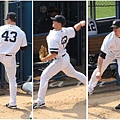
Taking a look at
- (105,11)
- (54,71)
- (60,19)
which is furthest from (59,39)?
(105,11)

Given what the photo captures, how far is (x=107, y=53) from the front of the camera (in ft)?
9.29

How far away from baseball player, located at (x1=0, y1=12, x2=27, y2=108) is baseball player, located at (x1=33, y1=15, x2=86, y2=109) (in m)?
0.26

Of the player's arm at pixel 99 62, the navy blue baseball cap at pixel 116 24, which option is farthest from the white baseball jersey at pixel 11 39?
the navy blue baseball cap at pixel 116 24

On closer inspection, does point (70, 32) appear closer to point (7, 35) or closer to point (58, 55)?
point (58, 55)

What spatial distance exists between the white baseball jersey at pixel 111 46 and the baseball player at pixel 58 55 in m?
0.26

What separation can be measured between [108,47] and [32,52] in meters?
0.66

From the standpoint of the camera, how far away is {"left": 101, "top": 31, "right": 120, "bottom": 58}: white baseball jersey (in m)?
2.82

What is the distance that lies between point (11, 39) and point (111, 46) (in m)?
0.89

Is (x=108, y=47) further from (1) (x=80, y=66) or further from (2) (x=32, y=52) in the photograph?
(2) (x=32, y=52)

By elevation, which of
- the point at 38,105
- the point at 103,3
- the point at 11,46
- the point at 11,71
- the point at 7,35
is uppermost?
the point at 103,3

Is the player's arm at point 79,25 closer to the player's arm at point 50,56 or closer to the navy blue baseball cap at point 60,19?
the navy blue baseball cap at point 60,19

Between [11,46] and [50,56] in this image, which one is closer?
[50,56]

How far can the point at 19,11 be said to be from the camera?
3100 mm

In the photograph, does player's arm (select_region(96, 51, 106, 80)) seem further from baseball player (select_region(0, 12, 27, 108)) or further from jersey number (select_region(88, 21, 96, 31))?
baseball player (select_region(0, 12, 27, 108))
